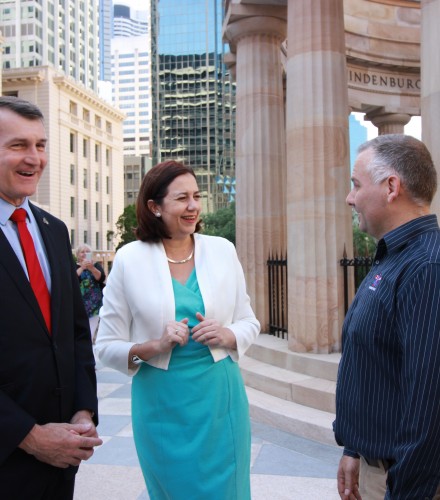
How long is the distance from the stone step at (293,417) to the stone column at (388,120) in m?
9.93

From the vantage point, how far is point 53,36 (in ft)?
297

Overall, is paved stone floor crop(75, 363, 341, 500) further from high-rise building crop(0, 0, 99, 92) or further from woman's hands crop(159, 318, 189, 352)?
high-rise building crop(0, 0, 99, 92)

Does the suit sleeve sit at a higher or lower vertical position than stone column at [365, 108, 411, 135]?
lower

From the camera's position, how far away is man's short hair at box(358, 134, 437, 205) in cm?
204

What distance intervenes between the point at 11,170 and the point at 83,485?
343cm

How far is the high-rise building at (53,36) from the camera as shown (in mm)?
83625

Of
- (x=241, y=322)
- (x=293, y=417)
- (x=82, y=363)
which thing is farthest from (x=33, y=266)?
(x=293, y=417)

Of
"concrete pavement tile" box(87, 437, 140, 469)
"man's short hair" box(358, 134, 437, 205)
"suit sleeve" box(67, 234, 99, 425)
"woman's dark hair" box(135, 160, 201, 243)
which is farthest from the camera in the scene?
"concrete pavement tile" box(87, 437, 140, 469)

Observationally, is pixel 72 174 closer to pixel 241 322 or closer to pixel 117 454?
pixel 117 454

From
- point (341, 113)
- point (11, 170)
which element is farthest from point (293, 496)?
point (341, 113)

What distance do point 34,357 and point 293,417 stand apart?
4428mm

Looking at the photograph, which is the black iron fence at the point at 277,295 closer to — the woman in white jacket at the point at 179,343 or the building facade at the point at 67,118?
the woman in white jacket at the point at 179,343

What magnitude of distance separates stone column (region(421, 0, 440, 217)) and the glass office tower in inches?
3501

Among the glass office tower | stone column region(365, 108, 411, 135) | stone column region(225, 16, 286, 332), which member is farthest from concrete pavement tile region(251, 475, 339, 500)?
the glass office tower
